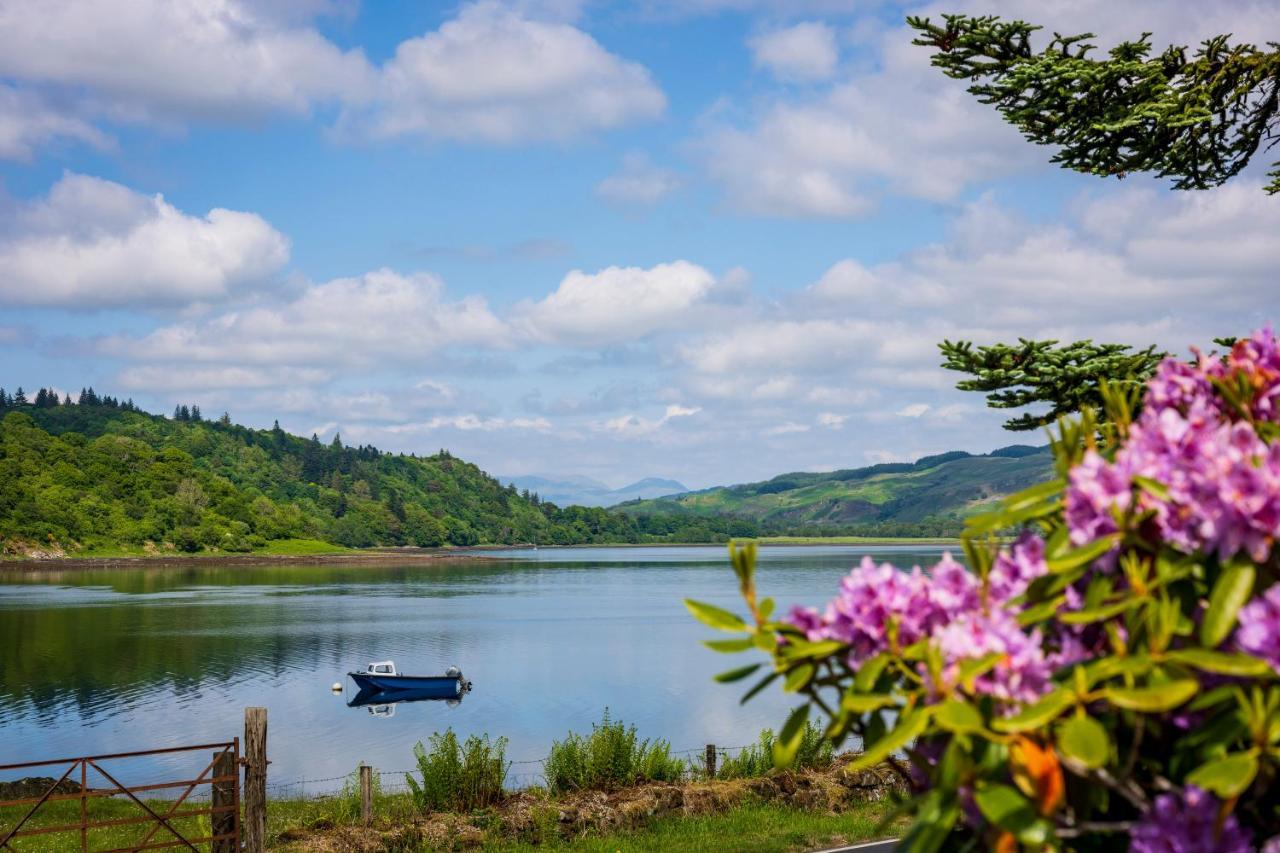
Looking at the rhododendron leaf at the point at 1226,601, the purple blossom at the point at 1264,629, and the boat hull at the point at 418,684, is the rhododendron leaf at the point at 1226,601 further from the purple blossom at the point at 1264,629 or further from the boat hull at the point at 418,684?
the boat hull at the point at 418,684

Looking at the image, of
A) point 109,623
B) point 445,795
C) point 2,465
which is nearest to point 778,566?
point 109,623

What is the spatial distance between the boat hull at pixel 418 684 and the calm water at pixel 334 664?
68 cm

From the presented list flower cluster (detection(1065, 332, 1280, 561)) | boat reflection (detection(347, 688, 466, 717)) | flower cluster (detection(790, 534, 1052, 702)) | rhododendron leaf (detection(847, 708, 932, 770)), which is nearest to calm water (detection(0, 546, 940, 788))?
boat reflection (detection(347, 688, 466, 717))

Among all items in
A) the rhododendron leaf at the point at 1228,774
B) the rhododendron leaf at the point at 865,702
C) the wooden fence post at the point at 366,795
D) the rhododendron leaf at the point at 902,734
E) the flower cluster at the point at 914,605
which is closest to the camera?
the rhododendron leaf at the point at 1228,774

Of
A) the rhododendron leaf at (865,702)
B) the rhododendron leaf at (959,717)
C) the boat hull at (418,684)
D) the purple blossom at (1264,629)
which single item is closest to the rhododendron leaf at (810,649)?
the rhododendron leaf at (865,702)

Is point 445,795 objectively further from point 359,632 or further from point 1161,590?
point 359,632

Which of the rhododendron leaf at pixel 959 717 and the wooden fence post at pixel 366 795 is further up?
the rhododendron leaf at pixel 959 717

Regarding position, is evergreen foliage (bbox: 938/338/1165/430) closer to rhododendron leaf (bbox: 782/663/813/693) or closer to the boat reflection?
rhododendron leaf (bbox: 782/663/813/693)

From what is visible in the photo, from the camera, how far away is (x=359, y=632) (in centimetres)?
7044

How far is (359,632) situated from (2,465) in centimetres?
9097

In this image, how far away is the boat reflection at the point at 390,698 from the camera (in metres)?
48.6

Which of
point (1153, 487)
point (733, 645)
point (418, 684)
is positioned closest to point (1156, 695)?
point (1153, 487)

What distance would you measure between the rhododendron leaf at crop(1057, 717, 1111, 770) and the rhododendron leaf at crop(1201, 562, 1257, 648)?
355 mm

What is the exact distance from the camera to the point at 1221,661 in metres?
2.65
